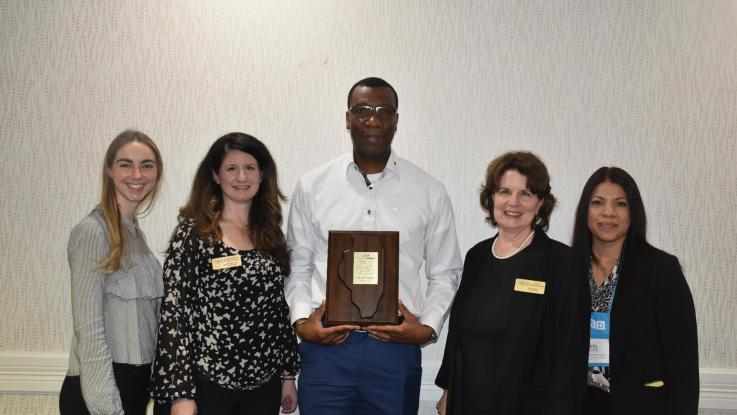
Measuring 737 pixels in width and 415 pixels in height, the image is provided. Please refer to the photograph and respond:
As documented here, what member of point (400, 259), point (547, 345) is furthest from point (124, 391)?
point (547, 345)

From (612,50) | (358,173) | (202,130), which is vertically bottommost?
(358,173)

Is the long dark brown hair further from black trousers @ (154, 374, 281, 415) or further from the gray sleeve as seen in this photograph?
black trousers @ (154, 374, 281, 415)

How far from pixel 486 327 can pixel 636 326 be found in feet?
1.91

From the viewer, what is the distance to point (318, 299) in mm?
2453

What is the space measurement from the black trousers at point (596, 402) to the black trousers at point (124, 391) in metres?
1.75

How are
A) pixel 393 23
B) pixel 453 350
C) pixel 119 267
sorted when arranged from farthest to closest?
1. pixel 393 23
2. pixel 453 350
3. pixel 119 267

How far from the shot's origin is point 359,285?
221 cm

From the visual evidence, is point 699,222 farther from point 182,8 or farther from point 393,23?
point 182,8

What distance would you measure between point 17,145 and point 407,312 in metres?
2.36

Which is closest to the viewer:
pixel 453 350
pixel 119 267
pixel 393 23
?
pixel 119 267

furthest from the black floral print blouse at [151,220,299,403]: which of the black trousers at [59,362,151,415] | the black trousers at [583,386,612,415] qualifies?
the black trousers at [583,386,612,415]

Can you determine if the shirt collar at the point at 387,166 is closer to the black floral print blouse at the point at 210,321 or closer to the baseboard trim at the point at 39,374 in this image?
the black floral print blouse at the point at 210,321

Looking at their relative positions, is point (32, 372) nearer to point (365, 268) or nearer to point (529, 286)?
point (365, 268)

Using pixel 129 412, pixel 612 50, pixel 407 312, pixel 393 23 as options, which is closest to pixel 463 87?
pixel 393 23
